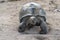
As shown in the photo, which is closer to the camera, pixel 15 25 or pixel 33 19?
pixel 33 19

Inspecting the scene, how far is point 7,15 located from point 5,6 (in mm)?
681

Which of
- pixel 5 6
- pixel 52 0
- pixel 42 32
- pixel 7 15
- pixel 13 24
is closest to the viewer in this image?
pixel 42 32

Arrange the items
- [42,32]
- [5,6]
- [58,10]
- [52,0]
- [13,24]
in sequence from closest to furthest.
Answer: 1. [42,32]
2. [13,24]
3. [58,10]
4. [5,6]
5. [52,0]

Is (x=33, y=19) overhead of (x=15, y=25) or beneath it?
overhead

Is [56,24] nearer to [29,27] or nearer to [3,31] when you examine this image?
[29,27]

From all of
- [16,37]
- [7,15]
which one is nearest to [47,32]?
[16,37]

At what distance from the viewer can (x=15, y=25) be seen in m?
2.86

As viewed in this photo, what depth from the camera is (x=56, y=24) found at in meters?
2.90

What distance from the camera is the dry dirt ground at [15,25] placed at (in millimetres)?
2469

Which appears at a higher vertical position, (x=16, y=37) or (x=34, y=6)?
(x=34, y=6)

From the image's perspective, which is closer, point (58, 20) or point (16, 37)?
point (16, 37)

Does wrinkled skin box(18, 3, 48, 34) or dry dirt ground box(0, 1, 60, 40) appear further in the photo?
wrinkled skin box(18, 3, 48, 34)

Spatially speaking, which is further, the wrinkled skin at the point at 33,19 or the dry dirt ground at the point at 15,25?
the wrinkled skin at the point at 33,19

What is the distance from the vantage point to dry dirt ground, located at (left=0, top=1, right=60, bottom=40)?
2469mm
